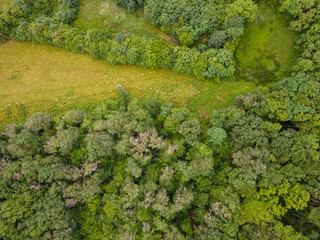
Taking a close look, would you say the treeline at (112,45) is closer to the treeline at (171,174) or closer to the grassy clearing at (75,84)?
the grassy clearing at (75,84)

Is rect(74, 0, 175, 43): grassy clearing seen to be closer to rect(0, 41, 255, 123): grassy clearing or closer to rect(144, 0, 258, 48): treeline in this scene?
rect(144, 0, 258, 48): treeline

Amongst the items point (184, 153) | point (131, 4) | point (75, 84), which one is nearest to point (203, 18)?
point (131, 4)

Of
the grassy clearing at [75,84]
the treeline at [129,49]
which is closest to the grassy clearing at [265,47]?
the grassy clearing at [75,84]

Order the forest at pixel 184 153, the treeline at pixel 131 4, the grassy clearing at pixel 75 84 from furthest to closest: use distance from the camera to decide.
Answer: the treeline at pixel 131 4
the grassy clearing at pixel 75 84
the forest at pixel 184 153

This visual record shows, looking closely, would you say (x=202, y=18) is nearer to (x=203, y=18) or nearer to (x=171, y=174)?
(x=203, y=18)

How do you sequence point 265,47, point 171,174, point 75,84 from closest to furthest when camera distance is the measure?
point 171,174, point 265,47, point 75,84

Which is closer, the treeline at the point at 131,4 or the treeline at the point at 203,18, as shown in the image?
the treeline at the point at 203,18
